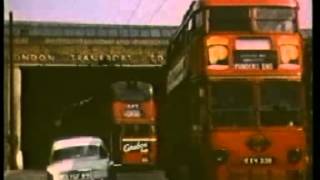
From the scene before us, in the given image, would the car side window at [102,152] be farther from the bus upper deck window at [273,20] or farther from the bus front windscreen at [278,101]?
A: the bus upper deck window at [273,20]

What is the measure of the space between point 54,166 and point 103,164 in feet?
0.95

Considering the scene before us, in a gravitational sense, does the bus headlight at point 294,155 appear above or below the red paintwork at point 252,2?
below

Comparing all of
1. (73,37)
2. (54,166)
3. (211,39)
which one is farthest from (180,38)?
(54,166)

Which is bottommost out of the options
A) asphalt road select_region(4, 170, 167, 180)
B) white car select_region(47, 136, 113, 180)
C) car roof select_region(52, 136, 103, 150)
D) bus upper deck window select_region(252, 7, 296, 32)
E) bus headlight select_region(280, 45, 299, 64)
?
asphalt road select_region(4, 170, 167, 180)

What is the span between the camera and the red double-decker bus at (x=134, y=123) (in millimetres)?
6562

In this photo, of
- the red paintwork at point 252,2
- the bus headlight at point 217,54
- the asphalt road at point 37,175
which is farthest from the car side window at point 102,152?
the red paintwork at point 252,2

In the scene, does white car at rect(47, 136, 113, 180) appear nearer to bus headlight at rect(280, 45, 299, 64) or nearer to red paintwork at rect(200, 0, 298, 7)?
red paintwork at rect(200, 0, 298, 7)

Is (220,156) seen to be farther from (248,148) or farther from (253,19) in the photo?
(253,19)

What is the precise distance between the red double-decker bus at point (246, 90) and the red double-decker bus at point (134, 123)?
0.90 feet

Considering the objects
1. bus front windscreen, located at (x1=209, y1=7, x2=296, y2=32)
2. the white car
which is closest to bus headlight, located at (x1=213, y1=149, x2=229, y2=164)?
the white car

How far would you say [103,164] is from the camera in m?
6.48

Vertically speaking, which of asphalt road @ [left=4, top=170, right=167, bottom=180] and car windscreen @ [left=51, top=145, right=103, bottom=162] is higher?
car windscreen @ [left=51, top=145, right=103, bottom=162]

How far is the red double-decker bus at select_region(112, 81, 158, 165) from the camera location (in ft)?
21.5

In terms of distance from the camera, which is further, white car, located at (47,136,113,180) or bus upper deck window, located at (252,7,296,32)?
bus upper deck window, located at (252,7,296,32)
